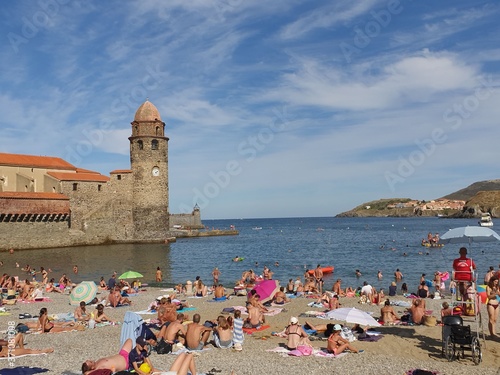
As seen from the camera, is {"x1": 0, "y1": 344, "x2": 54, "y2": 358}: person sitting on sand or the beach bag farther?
the beach bag

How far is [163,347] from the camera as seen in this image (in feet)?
35.8

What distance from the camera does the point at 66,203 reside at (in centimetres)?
5053

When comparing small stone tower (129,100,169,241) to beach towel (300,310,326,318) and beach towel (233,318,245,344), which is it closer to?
beach towel (300,310,326,318)

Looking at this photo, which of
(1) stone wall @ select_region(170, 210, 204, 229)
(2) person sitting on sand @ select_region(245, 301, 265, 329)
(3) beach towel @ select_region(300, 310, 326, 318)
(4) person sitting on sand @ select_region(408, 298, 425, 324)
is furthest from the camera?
(1) stone wall @ select_region(170, 210, 204, 229)

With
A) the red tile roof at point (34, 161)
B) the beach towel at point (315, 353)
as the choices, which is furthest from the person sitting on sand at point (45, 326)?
the red tile roof at point (34, 161)

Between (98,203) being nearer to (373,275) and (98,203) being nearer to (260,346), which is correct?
(373,275)

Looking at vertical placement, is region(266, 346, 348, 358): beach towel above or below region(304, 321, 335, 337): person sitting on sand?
below

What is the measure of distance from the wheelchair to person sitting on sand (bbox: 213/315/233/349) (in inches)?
200

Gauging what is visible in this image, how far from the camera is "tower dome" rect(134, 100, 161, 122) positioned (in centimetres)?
5412

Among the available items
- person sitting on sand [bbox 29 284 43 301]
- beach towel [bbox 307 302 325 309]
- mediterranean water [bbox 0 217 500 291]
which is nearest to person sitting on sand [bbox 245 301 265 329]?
beach towel [bbox 307 302 325 309]

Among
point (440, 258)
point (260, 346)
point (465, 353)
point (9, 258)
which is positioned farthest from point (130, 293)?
point (440, 258)

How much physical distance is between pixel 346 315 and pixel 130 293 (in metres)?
13.1

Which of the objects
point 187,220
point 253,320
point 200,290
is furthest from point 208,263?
point 187,220

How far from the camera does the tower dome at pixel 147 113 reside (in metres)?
54.1
